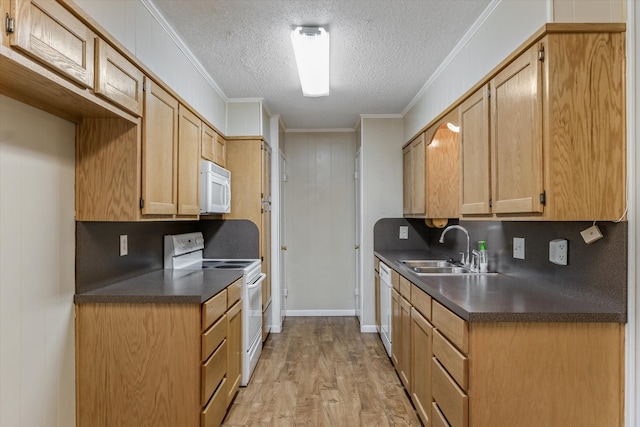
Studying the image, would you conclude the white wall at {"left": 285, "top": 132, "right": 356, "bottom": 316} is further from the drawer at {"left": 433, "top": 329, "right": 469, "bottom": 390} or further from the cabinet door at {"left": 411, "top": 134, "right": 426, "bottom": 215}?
the drawer at {"left": 433, "top": 329, "right": 469, "bottom": 390}

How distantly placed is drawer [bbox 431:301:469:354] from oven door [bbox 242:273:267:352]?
4.80ft

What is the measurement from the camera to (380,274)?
3.62m

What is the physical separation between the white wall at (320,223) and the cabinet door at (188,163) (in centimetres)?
215

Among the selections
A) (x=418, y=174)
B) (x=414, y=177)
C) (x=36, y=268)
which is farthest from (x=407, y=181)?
(x=36, y=268)

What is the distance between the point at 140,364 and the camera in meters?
1.86

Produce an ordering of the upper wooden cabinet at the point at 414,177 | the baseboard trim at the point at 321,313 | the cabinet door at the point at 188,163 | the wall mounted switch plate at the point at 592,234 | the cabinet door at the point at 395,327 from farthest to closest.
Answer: the baseboard trim at the point at 321,313 → the upper wooden cabinet at the point at 414,177 → the cabinet door at the point at 395,327 → the cabinet door at the point at 188,163 → the wall mounted switch plate at the point at 592,234

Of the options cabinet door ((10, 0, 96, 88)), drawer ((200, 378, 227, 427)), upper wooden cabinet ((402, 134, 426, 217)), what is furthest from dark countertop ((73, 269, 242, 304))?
upper wooden cabinet ((402, 134, 426, 217))

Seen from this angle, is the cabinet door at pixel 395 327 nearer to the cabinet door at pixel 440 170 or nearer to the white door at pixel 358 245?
the cabinet door at pixel 440 170

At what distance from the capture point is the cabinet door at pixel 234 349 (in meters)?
2.45

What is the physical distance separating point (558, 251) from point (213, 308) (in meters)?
1.84

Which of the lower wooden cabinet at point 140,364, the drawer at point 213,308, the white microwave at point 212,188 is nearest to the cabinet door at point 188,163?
the white microwave at point 212,188

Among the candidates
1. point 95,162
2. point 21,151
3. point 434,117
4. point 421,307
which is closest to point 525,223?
point 421,307

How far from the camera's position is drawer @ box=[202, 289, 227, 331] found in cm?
195

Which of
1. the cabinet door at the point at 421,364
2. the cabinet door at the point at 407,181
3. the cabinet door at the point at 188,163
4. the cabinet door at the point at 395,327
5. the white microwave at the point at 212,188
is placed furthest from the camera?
the cabinet door at the point at 407,181
